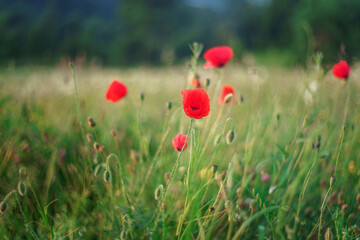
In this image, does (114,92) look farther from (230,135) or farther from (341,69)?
(341,69)

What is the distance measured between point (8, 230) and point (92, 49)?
67.7 ft

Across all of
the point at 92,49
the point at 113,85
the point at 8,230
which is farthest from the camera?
the point at 92,49

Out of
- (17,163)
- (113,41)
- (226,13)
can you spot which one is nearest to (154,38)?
(113,41)

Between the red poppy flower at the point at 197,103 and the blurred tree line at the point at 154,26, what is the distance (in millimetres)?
11555

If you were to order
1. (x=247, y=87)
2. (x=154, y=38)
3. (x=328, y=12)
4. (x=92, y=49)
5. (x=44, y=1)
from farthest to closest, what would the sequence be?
1. (x=154, y=38)
2. (x=92, y=49)
3. (x=44, y=1)
4. (x=328, y=12)
5. (x=247, y=87)

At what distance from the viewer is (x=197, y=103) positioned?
2.34ft

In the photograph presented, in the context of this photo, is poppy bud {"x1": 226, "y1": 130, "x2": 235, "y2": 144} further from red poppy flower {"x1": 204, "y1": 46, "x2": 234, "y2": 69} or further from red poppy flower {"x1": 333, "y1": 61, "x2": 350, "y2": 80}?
red poppy flower {"x1": 333, "y1": 61, "x2": 350, "y2": 80}

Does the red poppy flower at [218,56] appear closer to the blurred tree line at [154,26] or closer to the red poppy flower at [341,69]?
the red poppy flower at [341,69]

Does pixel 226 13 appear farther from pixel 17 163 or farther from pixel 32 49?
pixel 17 163

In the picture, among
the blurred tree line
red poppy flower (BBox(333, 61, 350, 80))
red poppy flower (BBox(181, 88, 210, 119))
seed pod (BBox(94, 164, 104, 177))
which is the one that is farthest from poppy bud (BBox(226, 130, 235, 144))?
the blurred tree line

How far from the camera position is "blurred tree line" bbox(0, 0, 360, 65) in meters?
12.4

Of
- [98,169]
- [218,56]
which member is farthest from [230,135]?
[98,169]

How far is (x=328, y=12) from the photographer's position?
35.4ft

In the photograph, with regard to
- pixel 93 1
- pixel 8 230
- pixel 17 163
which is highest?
pixel 93 1
